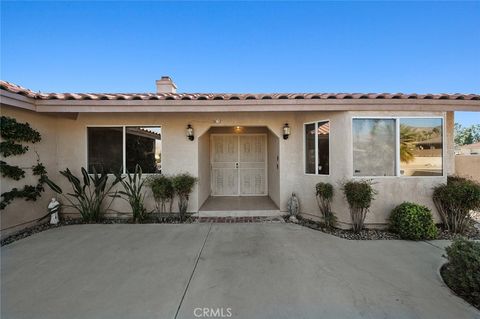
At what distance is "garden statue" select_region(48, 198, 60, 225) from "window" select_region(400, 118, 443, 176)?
9202 millimetres

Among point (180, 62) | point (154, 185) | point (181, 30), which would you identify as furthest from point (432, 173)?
point (180, 62)

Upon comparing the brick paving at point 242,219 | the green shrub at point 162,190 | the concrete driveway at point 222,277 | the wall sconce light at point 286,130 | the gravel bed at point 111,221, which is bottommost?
the concrete driveway at point 222,277

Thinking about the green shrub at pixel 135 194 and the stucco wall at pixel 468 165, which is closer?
the green shrub at pixel 135 194

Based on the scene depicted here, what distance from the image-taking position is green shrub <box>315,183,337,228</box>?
5.36m

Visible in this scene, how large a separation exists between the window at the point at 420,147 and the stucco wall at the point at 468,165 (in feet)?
12.1

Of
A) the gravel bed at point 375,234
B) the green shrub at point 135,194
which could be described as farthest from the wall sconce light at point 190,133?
the gravel bed at point 375,234

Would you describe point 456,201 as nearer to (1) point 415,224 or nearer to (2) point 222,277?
(1) point 415,224

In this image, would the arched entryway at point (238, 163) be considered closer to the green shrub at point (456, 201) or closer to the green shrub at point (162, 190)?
the green shrub at point (162, 190)

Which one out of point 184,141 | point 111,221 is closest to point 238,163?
point 184,141

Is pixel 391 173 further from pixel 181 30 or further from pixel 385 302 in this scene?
pixel 181 30

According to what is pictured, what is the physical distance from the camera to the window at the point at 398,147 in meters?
5.29

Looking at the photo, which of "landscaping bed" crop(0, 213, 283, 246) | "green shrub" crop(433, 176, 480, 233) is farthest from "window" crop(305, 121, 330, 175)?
"green shrub" crop(433, 176, 480, 233)

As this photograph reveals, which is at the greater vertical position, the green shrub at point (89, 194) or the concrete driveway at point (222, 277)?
the green shrub at point (89, 194)

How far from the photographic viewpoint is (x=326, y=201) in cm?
558
